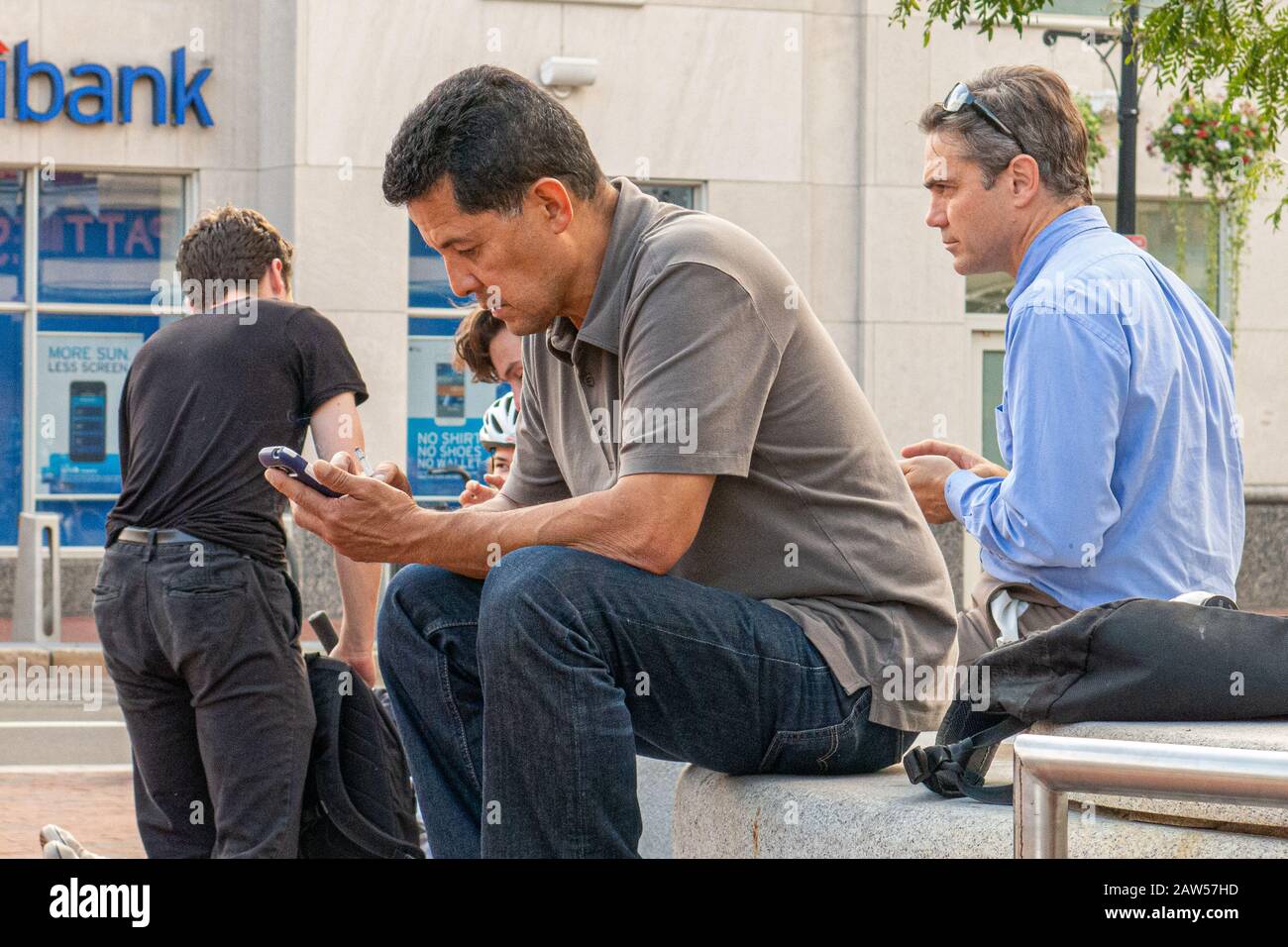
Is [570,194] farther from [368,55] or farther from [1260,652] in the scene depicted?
[368,55]

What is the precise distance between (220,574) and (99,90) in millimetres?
10264

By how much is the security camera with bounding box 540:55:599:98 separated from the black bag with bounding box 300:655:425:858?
10260 mm

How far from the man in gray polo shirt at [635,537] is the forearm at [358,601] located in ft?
5.37

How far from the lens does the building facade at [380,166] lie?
1377 cm

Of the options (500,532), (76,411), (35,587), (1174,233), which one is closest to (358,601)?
(500,532)

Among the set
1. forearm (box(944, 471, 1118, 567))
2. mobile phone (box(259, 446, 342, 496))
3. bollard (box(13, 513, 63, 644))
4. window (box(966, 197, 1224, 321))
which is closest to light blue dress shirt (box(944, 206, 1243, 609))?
forearm (box(944, 471, 1118, 567))

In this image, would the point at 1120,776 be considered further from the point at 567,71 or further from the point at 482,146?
the point at 567,71

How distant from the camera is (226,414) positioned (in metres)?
4.53

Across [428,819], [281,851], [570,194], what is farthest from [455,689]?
[281,851]

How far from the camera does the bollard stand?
40.1 feet

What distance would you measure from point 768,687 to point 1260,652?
2.50ft

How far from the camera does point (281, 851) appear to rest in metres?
4.32

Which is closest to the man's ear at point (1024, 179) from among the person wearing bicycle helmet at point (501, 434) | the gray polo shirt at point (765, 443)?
the gray polo shirt at point (765, 443)

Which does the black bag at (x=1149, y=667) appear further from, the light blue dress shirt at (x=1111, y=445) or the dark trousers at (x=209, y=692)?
the dark trousers at (x=209, y=692)
